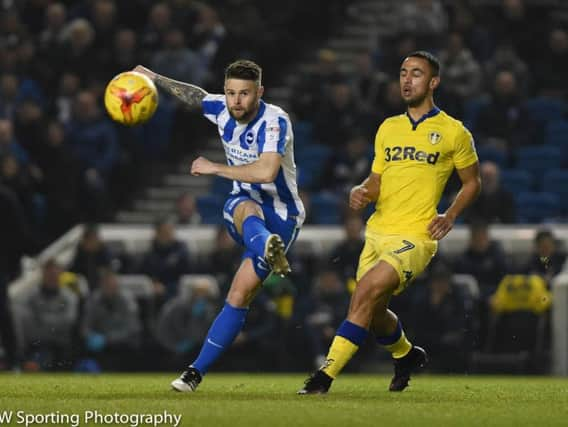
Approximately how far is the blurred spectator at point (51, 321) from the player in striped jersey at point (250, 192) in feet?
22.4

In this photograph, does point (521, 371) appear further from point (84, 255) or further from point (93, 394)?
point (93, 394)

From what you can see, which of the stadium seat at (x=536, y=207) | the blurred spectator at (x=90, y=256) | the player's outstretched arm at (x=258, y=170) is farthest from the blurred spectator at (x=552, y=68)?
the player's outstretched arm at (x=258, y=170)

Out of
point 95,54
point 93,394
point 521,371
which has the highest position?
point 95,54

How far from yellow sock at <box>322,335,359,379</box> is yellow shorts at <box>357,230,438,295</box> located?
18.9 inches

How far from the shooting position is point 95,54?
68.1ft

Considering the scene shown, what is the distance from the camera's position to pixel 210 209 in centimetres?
1988

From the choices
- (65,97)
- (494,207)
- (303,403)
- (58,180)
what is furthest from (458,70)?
(303,403)

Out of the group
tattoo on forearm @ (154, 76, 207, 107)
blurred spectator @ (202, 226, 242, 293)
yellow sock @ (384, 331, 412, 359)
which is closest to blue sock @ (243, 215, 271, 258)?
tattoo on forearm @ (154, 76, 207, 107)

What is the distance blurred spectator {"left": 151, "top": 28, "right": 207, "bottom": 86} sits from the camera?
2066 centimetres

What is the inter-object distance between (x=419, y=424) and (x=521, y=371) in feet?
28.4

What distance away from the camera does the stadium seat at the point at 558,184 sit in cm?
1911

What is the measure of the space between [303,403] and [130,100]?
2.57m

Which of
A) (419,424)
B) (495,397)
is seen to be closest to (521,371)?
(495,397)

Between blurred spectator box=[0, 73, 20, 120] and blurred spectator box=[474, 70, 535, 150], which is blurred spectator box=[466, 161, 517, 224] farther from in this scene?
blurred spectator box=[0, 73, 20, 120]
